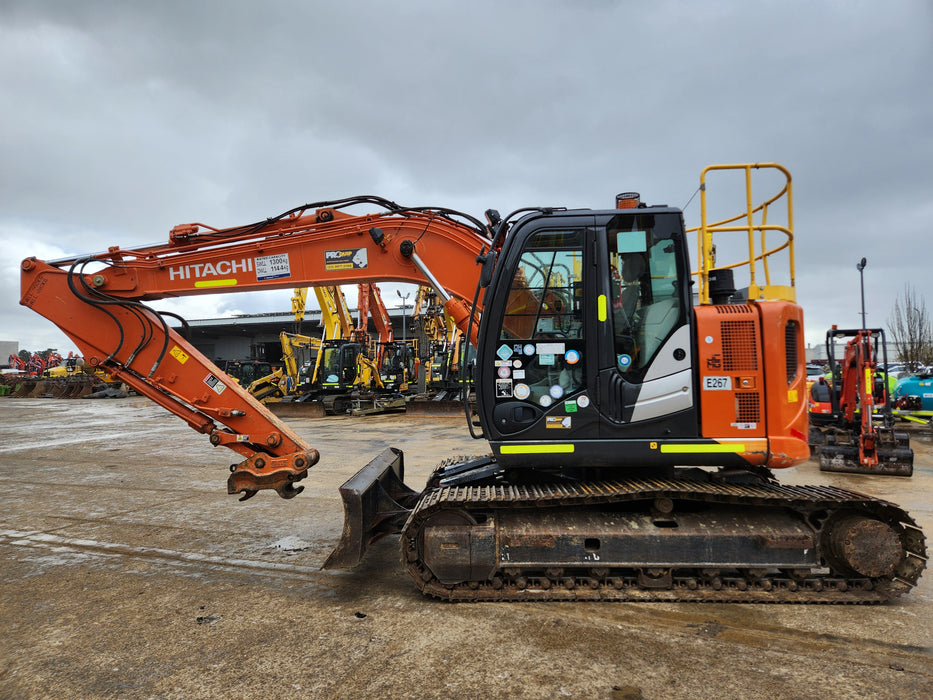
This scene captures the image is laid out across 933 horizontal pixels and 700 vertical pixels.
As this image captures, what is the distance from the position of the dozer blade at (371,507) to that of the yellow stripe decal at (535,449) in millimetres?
1167

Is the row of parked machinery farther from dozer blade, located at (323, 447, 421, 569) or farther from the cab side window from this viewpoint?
the cab side window

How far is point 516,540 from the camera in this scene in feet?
13.5

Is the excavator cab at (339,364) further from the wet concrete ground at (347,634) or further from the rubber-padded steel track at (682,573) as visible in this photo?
→ the rubber-padded steel track at (682,573)

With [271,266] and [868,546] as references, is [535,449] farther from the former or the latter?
[271,266]

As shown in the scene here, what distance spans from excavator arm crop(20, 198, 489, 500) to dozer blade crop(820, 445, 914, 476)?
7907 mm

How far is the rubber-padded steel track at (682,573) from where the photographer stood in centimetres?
405

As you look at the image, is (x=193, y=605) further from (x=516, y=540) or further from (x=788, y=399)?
(x=788, y=399)

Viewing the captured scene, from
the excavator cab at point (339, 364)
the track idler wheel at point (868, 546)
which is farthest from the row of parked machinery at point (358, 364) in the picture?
the track idler wheel at point (868, 546)

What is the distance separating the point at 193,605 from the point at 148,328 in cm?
254

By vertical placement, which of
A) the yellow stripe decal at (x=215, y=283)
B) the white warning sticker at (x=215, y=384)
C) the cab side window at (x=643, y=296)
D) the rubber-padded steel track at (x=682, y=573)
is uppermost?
the yellow stripe decal at (x=215, y=283)

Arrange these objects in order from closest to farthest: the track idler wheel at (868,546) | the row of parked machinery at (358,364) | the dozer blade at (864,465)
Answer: the track idler wheel at (868,546) → the dozer blade at (864,465) → the row of parked machinery at (358,364)

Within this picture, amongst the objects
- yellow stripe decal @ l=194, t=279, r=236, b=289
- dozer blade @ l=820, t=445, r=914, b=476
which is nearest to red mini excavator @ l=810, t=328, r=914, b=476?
dozer blade @ l=820, t=445, r=914, b=476

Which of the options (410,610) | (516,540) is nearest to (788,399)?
(516,540)

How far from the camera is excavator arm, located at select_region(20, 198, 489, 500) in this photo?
16.9 feet
